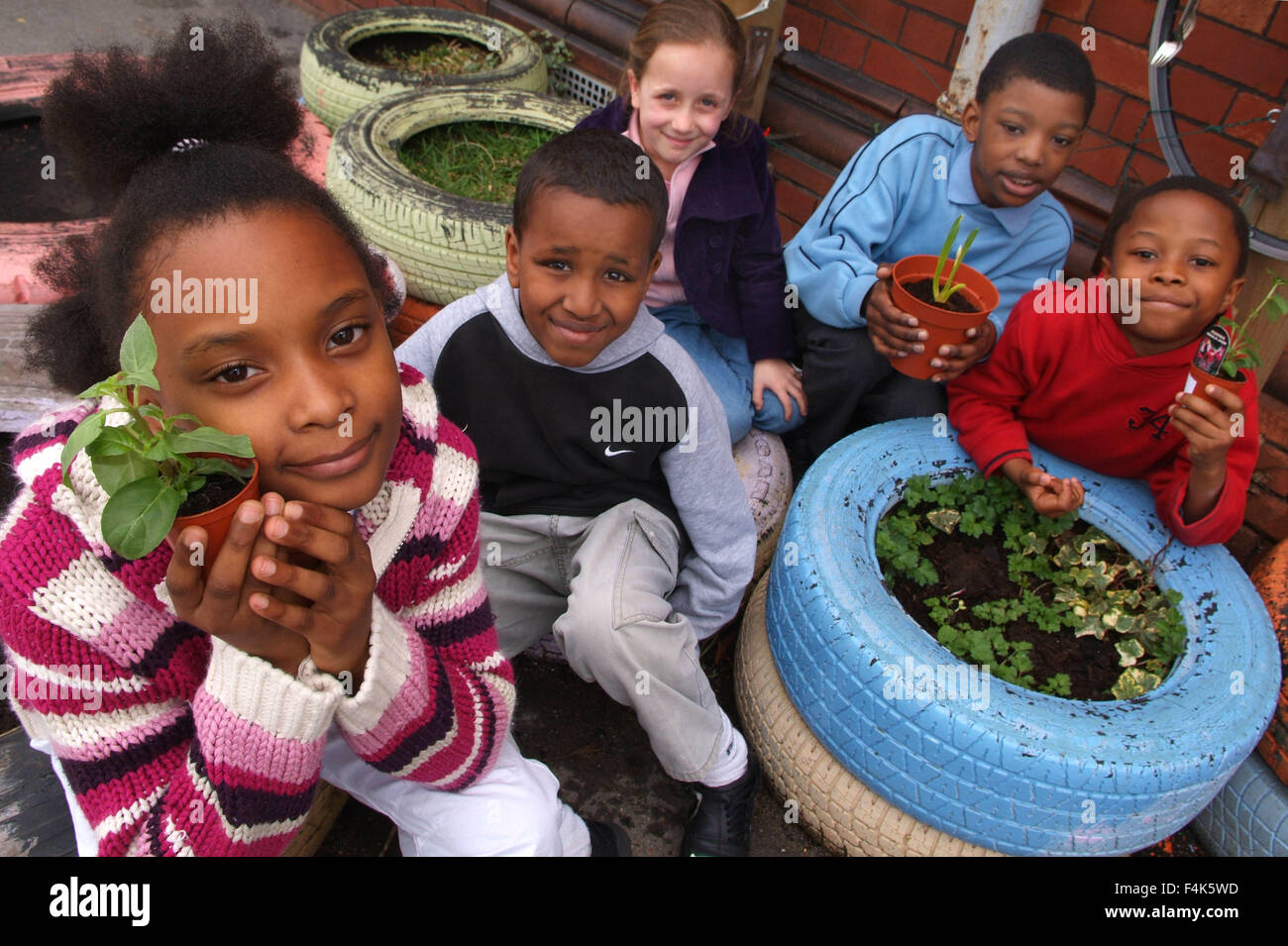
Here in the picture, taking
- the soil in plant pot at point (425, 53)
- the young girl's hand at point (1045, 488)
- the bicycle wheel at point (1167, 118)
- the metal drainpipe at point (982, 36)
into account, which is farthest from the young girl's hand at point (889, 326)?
the soil in plant pot at point (425, 53)

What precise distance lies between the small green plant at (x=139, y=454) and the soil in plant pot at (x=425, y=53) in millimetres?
3385

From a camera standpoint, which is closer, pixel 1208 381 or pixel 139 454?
pixel 139 454

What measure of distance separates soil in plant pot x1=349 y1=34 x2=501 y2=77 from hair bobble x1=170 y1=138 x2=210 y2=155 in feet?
9.24

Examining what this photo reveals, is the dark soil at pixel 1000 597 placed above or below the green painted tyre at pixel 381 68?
below

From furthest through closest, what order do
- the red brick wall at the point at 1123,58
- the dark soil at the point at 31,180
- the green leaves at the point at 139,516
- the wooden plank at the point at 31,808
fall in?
the dark soil at the point at 31,180
the red brick wall at the point at 1123,58
the wooden plank at the point at 31,808
the green leaves at the point at 139,516

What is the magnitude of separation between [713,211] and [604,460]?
3.12 feet

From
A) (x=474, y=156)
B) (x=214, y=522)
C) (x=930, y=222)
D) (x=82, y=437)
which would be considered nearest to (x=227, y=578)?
(x=214, y=522)

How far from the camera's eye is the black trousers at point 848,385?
100 inches

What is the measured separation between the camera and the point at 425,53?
4.11 metres

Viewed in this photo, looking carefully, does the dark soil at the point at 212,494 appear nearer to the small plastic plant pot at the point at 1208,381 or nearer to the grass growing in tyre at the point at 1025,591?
the grass growing in tyre at the point at 1025,591

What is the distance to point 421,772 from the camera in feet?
4.83

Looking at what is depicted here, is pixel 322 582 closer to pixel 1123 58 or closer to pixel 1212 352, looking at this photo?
pixel 1212 352

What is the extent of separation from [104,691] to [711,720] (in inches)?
48.3
